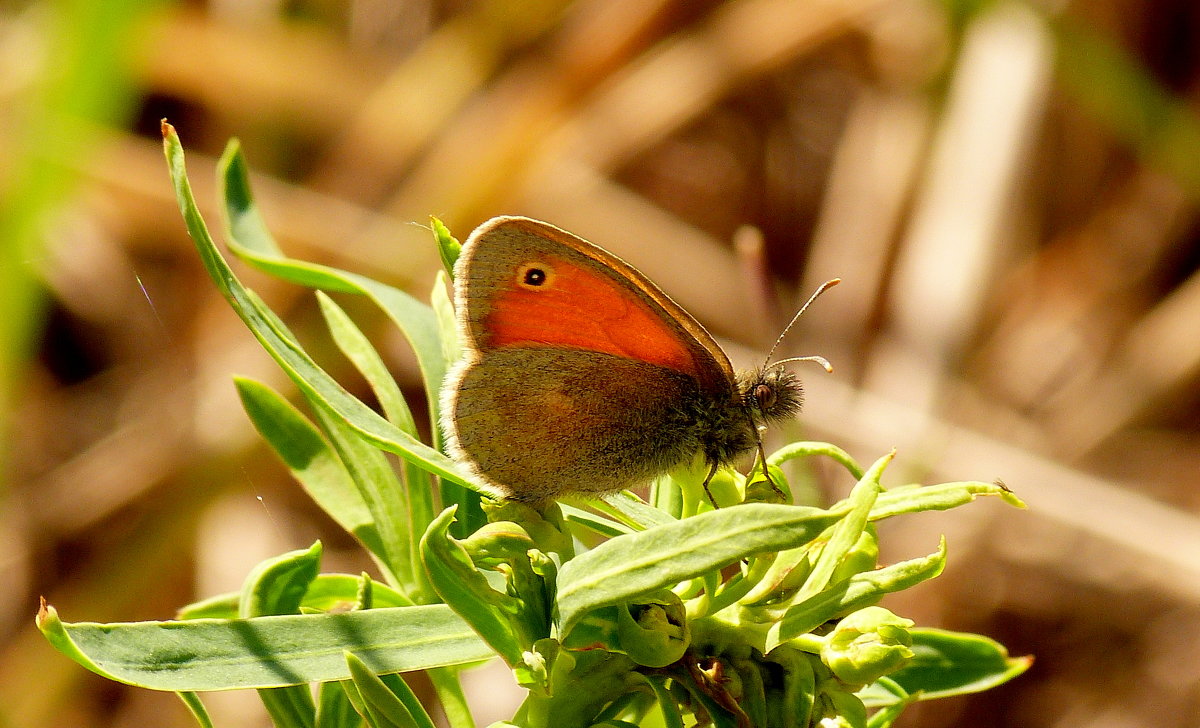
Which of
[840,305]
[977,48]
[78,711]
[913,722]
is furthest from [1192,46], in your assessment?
[78,711]

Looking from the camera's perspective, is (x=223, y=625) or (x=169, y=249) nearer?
(x=223, y=625)

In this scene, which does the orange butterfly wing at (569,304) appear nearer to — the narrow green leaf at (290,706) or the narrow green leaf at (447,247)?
the narrow green leaf at (447,247)

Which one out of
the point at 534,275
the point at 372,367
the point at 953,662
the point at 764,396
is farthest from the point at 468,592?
the point at 764,396

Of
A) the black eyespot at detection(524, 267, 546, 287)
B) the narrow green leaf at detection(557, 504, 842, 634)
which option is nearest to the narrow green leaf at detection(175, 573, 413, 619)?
the narrow green leaf at detection(557, 504, 842, 634)

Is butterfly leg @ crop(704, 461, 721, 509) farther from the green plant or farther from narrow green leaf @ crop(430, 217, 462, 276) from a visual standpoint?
narrow green leaf @ crop(430, 217, 462, 276)

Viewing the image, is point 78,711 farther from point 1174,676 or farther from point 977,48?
point 977,48

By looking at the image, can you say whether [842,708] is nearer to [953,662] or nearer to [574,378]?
[953,662]
